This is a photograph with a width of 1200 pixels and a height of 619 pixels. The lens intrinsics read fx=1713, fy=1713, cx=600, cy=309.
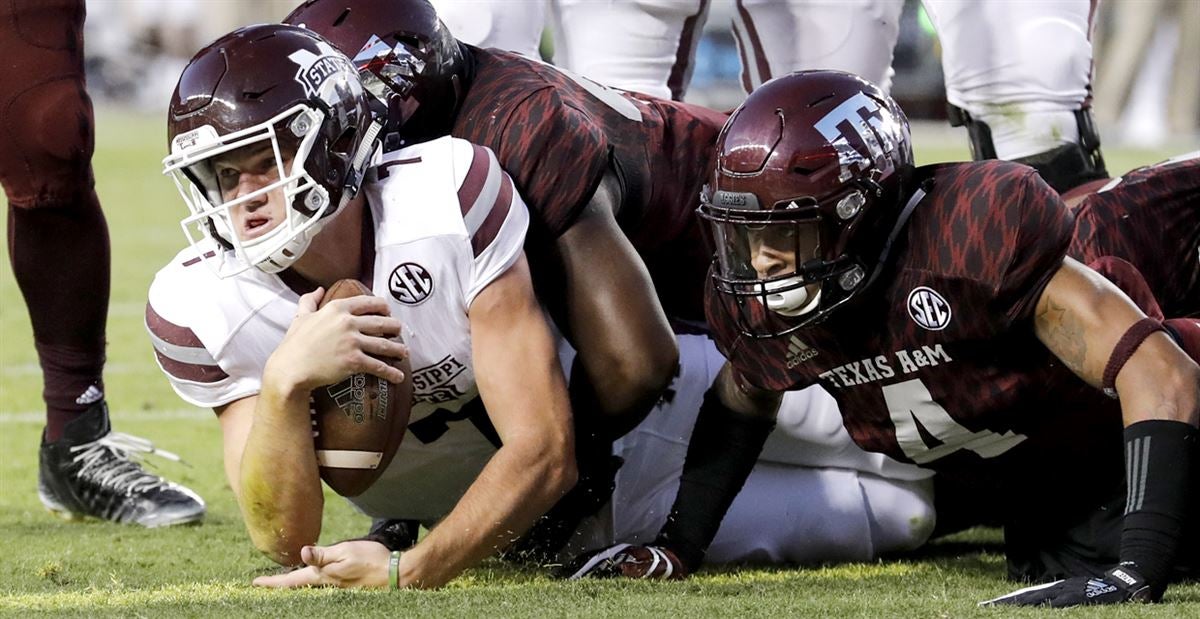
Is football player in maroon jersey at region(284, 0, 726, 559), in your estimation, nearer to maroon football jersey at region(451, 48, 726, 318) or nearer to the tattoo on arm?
maroon football jersey at region(451, 48, 726, 318)

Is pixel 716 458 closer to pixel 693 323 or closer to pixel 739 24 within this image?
pixel 693 323

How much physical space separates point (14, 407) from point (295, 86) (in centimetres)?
272

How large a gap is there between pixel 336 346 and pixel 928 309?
97 centimetres

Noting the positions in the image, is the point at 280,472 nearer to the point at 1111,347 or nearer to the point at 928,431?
the point at 928,431

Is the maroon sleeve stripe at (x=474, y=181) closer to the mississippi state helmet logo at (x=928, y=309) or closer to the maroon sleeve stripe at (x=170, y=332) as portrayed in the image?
the maroon sleeve stripe at (x=170, y=332)

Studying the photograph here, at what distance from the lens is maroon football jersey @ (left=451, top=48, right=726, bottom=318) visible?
10.5 feet

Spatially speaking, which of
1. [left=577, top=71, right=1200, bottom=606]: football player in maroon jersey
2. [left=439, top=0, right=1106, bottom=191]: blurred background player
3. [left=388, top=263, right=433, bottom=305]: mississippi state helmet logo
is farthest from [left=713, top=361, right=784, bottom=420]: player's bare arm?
[left=439, top=0, right=1106, bottom=191]: blurred background player

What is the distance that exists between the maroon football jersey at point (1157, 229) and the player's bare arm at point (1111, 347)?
66cm

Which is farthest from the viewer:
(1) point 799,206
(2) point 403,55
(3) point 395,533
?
(3) point 395,533

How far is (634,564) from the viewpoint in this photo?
3049 millimetres

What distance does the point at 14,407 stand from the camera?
205 inches

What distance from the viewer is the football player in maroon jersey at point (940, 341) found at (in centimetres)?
264

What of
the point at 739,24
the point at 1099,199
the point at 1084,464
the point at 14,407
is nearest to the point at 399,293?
the point at 1084,464

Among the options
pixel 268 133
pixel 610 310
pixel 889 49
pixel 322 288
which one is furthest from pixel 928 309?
pixel 889 49
